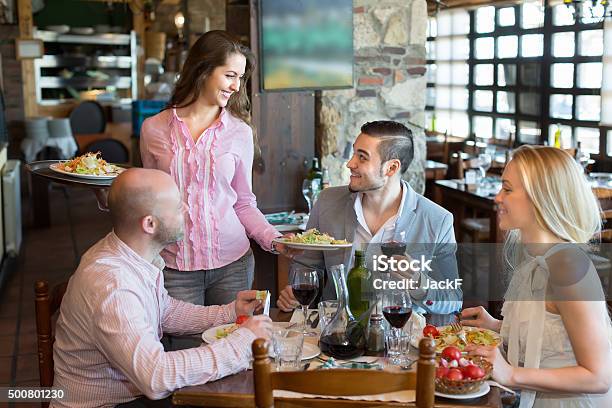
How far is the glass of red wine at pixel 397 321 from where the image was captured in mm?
2086

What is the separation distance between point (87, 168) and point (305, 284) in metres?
1.21

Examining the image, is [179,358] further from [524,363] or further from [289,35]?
[289,35]

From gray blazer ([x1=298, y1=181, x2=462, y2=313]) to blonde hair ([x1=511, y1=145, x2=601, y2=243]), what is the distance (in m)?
0.61

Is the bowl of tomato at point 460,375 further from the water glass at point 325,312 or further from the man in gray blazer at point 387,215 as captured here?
the man in gray blazer at point 387,215

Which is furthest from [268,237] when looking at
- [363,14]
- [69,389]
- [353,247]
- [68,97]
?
[68,97]

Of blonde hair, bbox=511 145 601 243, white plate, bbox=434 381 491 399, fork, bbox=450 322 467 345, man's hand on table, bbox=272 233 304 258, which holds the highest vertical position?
blonde hair, bbox=511 145 601 243

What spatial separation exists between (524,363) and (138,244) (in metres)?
1.10

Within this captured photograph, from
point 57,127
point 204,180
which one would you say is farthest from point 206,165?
point 57,127

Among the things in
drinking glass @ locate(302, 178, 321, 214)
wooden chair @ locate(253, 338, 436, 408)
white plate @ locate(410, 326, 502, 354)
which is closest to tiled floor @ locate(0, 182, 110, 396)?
drinking glass @ locate(302, 178, 321, 214)

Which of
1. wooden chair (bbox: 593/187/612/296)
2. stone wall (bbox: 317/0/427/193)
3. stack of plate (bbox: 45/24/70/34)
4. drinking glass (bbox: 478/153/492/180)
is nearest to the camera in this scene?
stone wall (bbox: 317/0/427/193)

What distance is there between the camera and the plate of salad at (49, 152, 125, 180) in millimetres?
2984

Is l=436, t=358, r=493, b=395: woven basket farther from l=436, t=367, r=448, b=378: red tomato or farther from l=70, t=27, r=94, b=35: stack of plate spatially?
l=70, t=27, r=94, b=35: stack of plate

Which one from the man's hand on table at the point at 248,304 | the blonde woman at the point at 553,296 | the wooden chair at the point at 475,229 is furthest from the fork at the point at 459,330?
the wooden chair at the point at 475,229

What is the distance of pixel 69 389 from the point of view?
2158 mm
